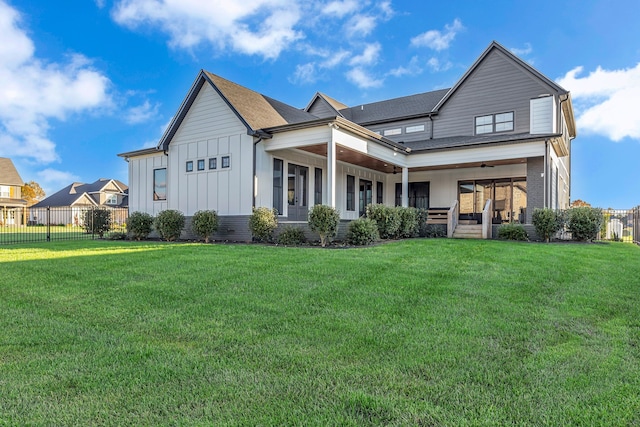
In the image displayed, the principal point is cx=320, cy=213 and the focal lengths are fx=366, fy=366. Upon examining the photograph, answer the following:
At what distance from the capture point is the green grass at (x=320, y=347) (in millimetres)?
2305

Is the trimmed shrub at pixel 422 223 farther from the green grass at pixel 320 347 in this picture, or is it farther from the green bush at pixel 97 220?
the green bush at pixel 97 220

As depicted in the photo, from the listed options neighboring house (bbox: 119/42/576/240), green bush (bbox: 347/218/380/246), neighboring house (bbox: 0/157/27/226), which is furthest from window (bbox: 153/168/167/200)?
neighboring house (bbox: 0/157/27/226)

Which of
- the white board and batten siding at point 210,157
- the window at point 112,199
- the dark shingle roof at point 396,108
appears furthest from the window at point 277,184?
the window at point 112,199

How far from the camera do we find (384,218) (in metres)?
12.2

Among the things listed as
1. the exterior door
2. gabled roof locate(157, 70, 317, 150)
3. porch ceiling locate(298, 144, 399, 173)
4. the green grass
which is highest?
gabled roof locate(157, 70, 317, 150)

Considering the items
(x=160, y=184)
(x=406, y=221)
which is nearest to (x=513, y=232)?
(x=406, y=221)

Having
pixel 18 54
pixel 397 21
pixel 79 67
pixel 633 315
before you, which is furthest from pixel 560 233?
pixel 18 54

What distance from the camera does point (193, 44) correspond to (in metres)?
18.5

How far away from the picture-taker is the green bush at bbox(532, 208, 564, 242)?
1223cm

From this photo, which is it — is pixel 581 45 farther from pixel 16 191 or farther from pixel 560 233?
pixel 16 191

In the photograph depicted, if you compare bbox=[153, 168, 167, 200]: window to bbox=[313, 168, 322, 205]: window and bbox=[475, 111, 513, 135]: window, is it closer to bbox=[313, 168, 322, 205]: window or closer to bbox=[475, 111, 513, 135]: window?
bbox=[313, 168, 322, 205]: window

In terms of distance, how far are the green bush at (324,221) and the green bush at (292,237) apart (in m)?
0.72

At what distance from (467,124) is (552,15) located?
5484 mm

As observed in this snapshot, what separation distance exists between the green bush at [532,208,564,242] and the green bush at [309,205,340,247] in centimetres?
705
